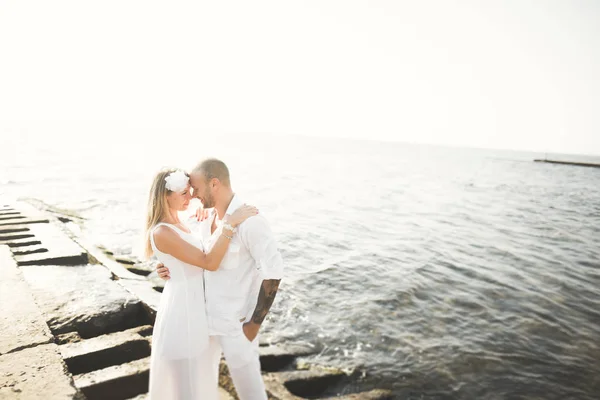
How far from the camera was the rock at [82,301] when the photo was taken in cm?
493

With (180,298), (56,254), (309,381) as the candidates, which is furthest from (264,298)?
(56,254)

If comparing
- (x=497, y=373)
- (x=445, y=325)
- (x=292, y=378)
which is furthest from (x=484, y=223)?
(x=292, y=378)

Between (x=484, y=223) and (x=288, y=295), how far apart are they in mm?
15227

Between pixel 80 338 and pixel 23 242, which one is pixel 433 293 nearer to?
pixel 80 338

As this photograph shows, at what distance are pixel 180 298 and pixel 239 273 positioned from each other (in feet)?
1.80

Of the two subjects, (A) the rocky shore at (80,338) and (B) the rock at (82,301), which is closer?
(A) the rocky shore at (80,338)

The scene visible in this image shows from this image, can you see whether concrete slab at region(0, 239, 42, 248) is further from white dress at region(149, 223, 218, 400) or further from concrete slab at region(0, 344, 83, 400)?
white dress at region(149, 223, 218, 400)

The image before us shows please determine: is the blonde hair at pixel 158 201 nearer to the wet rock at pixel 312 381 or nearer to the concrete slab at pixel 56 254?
the wet rock at pixel 312 381

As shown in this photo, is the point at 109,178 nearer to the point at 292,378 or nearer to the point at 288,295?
the point at 288,295

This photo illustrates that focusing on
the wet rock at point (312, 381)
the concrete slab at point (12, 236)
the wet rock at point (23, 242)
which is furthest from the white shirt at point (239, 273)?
the concrete slab at point (12, 236)

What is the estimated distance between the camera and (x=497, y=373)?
6508mm

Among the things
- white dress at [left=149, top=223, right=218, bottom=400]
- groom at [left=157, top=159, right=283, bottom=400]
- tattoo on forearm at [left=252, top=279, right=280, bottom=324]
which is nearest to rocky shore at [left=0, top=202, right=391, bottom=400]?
white dress at [left=149, top=223, right=218, bottom=400]

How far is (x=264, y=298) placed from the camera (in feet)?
9.61

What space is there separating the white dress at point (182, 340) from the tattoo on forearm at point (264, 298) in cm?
45
